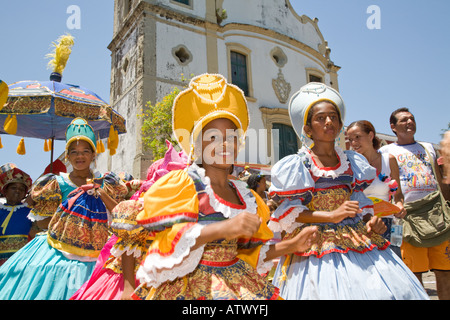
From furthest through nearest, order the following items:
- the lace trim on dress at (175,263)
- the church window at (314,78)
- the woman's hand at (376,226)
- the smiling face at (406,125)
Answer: the church window at (314,78) → the smiling face at (406,125) → the woman's hand at (376,226) → the lace trim on dress at (175,263)

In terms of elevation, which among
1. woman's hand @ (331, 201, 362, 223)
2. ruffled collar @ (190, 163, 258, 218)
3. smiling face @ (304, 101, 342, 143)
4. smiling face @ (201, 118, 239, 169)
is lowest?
woman's hand @ (331, 201, 362, 223)

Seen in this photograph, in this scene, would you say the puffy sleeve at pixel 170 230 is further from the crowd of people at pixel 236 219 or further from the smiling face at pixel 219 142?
the smiling face at pixel 219 142

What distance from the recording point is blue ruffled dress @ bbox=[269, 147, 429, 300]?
2023 millimetres

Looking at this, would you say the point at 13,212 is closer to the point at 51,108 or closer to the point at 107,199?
the point at 51,108

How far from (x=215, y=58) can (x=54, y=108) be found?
37.3ft

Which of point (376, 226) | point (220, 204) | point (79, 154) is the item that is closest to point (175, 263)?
point (220, 204)

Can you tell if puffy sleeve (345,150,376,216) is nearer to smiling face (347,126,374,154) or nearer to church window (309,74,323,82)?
smiling face (347,126,374,154)

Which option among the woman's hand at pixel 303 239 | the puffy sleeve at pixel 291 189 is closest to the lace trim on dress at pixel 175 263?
the woman's hand at pixel 303 239

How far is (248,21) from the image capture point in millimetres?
17859

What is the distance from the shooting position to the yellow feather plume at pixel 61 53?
6.23 meters

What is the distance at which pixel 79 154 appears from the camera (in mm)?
3582

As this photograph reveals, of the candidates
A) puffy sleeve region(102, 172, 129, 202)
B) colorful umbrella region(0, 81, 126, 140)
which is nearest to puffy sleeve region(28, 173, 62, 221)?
puffy sleeve region(102, 172, 129, 202)

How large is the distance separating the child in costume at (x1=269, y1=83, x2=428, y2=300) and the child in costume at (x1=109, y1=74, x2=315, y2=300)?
1.00 ft
